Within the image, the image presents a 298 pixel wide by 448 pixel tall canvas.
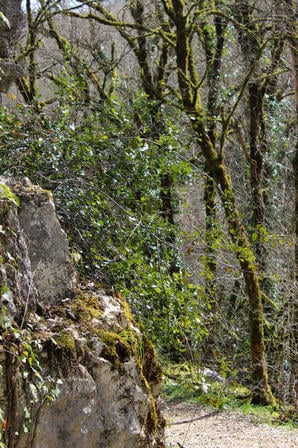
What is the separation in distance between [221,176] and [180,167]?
4182 millimetres

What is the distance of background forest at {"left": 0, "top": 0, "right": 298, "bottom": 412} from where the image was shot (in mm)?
4559

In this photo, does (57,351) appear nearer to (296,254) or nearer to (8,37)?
(8,37)

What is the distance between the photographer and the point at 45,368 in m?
3.25

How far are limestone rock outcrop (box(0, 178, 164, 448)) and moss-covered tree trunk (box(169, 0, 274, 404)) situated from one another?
466 centimetres

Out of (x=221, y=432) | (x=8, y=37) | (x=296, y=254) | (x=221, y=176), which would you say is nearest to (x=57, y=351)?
(x=8, y=37)

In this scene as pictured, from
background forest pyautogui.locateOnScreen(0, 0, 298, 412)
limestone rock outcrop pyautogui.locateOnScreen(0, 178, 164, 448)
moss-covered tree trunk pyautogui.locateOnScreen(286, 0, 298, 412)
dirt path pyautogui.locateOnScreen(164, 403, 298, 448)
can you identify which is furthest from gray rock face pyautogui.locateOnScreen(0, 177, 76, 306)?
moss-covered tree trunk pyautogui.locateOnScreen(286, 0, 298, 412)

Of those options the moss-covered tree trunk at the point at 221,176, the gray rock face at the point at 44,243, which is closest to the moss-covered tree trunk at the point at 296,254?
the moss-covered tree trunk at the point at 221,176

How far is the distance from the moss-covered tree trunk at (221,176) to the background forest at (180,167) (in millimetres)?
22

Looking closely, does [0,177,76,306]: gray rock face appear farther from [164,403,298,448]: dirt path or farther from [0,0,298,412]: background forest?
[164,403,298,448]: dirt path

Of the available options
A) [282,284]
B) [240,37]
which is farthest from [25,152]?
[240,37]

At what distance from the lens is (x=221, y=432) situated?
8.12 metres

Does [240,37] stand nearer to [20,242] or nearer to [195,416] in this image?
[195,416]

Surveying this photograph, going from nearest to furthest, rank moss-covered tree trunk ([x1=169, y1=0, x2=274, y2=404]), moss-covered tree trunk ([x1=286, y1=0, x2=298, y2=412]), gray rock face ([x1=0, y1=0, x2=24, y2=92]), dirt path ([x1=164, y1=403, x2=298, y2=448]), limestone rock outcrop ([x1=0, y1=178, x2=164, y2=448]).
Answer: limestone rock outcrop ([x1=0, y1=178, x2=164, y2=448]), gray rock face ([x1=0, y1=0, x2=24, y2=92]), dirt path ([x1=164, y1=403, x2=298, y2=448]), moss-covered tree trunk ([x1=286, y1=0, x2=298, y2=412]), moss-covered tree trunk ([x1=169, y1=0, x2=274, y2=404])

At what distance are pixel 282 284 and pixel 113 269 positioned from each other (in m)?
6.00
